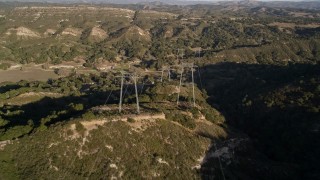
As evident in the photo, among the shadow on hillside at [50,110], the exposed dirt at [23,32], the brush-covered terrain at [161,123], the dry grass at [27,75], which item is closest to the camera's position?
the brush-covered terrain at [161,123]

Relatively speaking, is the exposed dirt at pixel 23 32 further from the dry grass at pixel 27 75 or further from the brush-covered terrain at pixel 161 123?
the dry grass at pixel 27 75

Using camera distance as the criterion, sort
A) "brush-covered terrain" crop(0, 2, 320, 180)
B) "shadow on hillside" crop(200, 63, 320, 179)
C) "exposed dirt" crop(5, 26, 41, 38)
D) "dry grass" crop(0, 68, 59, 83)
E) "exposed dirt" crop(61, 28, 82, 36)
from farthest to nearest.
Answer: "exposed dirt" crop(61, 28, 82, 36), "exposed dirt" crop(5, 26, 41, 38), "dry grass" crop(0, 68, 59, 83), "shadow on hillside" crop(200, 63, 320, 179), "brush-covered terrain" crop(0, 2, 320, 180)

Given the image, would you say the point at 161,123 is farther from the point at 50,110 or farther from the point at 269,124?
the point at 269,124

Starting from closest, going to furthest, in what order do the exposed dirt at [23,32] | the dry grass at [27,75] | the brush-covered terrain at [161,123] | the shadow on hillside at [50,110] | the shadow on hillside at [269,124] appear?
the brush-covered terrain at [161,123]
the shadow on hillside at [269,124]
the shadow on hillside at [50,110]
the dry grass at [27,75]
the exposed dirt at [23,32]

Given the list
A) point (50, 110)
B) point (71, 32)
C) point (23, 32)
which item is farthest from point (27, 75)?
point (71, 32)

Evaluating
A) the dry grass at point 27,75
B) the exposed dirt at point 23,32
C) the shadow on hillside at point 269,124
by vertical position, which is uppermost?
the shadow on hillside at point 269,124

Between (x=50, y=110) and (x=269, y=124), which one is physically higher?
(x=50, y=110)

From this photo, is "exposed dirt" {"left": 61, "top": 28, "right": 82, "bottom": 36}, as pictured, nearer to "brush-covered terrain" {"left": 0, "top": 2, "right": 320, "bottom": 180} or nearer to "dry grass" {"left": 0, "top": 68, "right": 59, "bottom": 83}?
"brush-covered terrain" {"left": 0, "top": 2, "right": 320, "bottom": 180}

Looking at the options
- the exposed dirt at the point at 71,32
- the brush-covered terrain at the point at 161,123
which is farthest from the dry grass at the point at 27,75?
the exposed dirt at the point at 71,32

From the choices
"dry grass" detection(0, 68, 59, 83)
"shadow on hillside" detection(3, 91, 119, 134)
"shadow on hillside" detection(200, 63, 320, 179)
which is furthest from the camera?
"dry grass" detection(0, 68, 59, 83)

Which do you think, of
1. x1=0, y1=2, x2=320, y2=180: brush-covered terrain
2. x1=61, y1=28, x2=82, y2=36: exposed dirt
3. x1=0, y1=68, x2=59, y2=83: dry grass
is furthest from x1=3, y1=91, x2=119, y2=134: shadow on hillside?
x1=61, y1=28, x2=82, y2=36: exposed dirt
